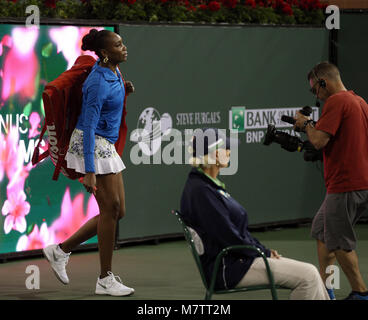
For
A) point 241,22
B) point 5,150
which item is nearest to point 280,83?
point 241,22

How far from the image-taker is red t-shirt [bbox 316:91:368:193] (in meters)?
7.02

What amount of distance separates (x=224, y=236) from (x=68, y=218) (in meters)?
3.87

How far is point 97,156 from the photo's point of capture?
758 cm

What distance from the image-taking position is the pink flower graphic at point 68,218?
30.9ft

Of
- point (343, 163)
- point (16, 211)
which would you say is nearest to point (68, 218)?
point (16, 211)

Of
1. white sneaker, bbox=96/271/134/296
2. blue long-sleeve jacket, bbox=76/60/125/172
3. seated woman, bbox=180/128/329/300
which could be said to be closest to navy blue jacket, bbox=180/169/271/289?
seated woman, bbox=180/128/329/300

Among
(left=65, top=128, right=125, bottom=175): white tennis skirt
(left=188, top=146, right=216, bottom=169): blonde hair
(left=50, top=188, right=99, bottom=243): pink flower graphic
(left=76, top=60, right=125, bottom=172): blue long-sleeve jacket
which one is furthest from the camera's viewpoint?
(left=50, top=188, right=99, bottom=243): pink flower graphic

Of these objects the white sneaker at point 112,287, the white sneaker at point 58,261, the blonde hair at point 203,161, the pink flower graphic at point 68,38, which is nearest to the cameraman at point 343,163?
the blonde hair at point 203,161

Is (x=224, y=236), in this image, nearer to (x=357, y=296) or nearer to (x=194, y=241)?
(x=194, y=241)

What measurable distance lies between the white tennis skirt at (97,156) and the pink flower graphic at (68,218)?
72.4 inches

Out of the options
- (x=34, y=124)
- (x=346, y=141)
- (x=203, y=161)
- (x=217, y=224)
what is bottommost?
(x=217, y=224)

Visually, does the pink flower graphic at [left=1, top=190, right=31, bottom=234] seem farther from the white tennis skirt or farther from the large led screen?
the white tennis skirt

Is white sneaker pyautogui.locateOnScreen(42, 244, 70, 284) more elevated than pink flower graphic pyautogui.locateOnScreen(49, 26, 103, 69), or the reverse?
pink flower graphic pyautogui.locateOnScreen(49, 26, 103, 69)

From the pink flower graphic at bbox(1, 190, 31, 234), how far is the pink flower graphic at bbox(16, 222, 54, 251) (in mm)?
99
